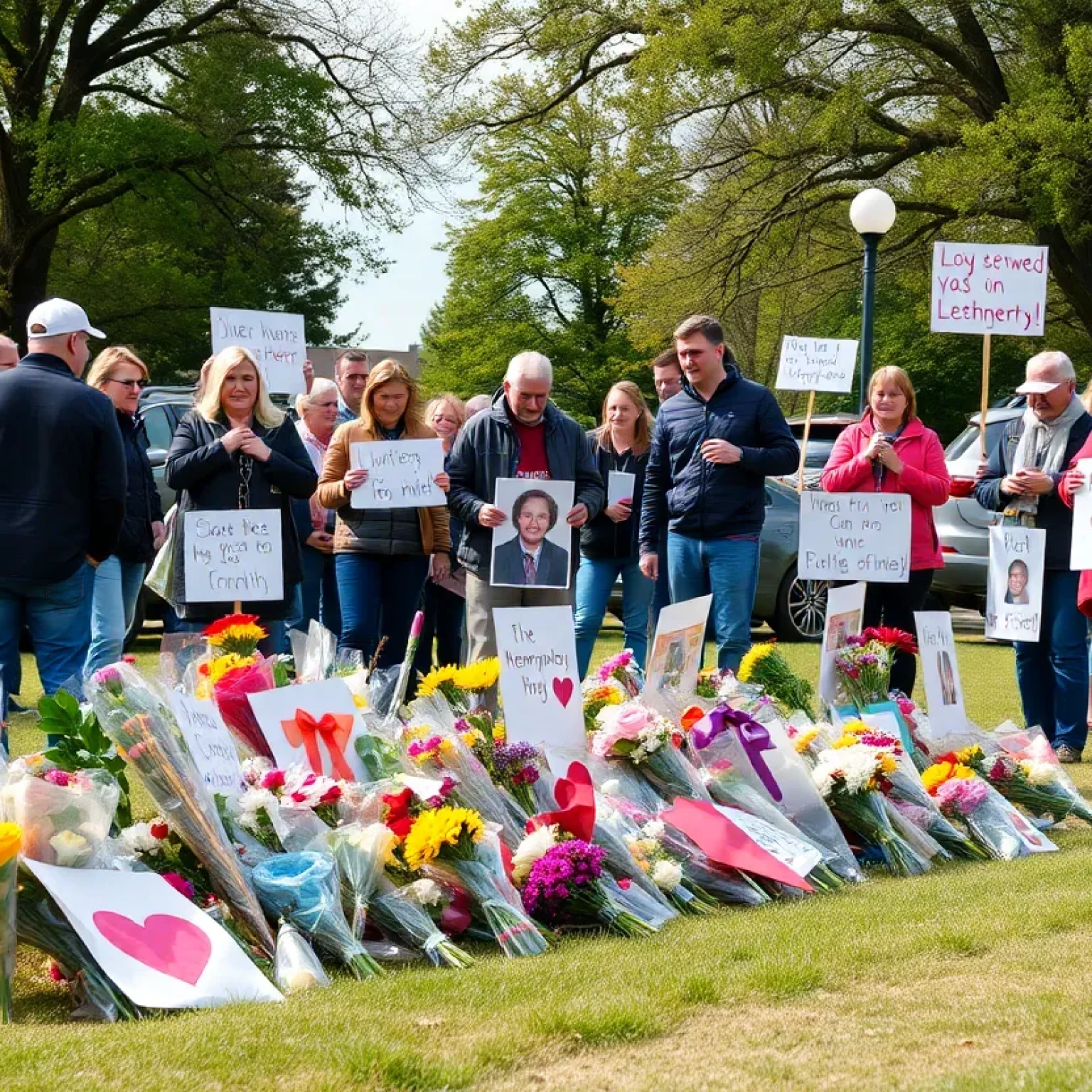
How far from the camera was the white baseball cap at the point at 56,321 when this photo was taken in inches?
249

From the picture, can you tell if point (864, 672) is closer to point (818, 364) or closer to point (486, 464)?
point (486, 464)

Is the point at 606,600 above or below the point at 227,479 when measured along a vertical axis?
below

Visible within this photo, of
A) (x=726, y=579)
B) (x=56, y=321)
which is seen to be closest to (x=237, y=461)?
(x=56, y=321)

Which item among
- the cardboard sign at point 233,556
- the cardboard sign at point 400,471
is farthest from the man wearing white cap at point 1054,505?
the cardboard sign at point 233,556

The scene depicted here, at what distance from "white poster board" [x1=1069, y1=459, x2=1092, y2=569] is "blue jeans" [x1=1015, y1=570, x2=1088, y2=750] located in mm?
495

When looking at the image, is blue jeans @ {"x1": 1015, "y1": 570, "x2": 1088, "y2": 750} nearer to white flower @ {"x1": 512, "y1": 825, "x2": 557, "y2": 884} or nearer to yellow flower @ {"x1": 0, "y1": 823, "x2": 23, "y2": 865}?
white flower @ {"x1": 512, "y1": 825, "x2": 557, "y2": 884}

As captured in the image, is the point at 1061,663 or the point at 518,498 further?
→ the point at 1061,663

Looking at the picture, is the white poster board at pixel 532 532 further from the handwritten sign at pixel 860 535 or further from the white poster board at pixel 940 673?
the white poster board at pixel 940 673

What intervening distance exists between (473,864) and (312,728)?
31.7 inches

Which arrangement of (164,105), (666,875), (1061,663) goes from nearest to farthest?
(666,875) → (1061,663) → (164,105)

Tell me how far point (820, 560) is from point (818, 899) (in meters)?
2.73

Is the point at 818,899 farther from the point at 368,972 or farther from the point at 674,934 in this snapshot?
the point at 368,972

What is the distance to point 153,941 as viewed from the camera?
3875mm

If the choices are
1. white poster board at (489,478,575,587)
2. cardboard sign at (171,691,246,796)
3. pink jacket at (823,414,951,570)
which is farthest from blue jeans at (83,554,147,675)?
pink jacket at (823,414,951,570)
